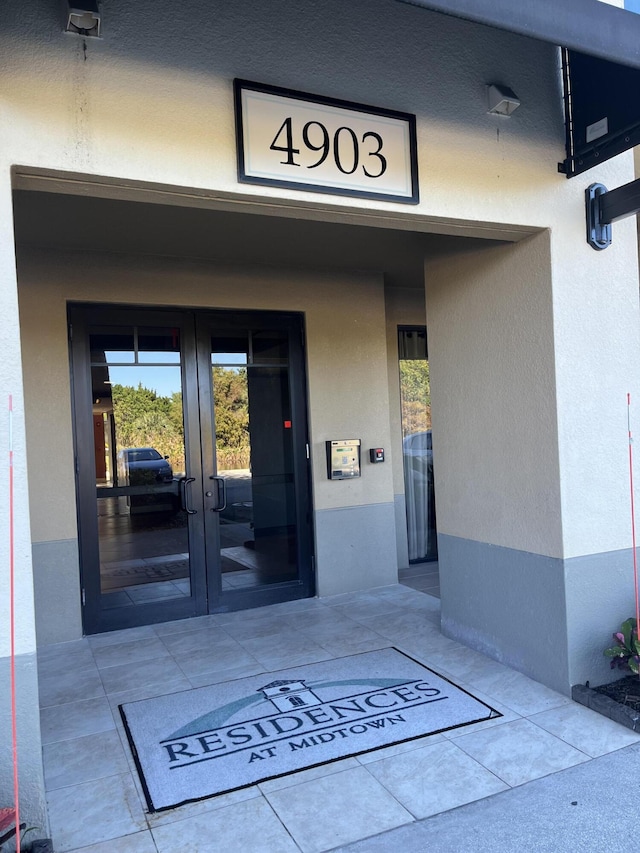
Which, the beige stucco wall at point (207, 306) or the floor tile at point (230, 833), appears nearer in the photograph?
the floor tile at point (230, 833)

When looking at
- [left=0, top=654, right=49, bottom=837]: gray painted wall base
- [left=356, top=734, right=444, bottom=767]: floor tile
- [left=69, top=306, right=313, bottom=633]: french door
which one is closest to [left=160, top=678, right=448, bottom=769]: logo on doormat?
[left=356, top=734, right=444, bottom=767]: floor tile

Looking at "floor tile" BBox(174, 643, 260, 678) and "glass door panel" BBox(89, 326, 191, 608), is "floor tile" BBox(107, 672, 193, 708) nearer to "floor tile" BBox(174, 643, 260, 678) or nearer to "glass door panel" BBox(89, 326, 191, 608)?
"floor tile" BBox(174, 643, 260, 678)

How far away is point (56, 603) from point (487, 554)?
121 inches

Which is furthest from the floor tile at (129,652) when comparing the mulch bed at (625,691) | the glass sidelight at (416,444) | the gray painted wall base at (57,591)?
the glass sidelight at (416,444)

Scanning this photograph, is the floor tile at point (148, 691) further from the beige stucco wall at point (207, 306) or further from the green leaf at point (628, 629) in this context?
the green leaf at point (628, 629)

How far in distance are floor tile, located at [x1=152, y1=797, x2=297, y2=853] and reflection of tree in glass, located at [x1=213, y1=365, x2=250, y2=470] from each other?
3.01 meters

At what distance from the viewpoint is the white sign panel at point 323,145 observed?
2.77m

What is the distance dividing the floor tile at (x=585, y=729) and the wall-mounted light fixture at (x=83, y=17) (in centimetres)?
366

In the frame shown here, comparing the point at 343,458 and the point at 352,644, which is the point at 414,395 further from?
the point at 352,644

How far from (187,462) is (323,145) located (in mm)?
2903

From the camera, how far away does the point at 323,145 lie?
117 inches

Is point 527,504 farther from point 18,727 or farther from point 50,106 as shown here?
point 50,106

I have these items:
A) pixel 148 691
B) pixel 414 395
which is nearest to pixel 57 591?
pixel 148 691

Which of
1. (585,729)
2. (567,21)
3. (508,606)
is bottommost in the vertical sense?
(585,729)
